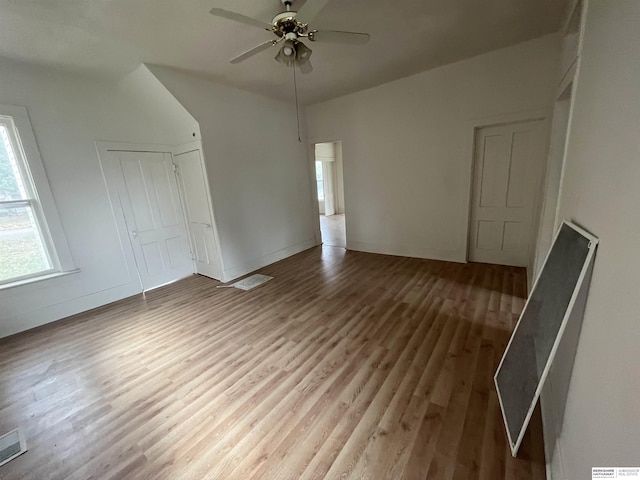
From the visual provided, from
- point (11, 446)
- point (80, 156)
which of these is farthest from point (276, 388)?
point (80, 156)

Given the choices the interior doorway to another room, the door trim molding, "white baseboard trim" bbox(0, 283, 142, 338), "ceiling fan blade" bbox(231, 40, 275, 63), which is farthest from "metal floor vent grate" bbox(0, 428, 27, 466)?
the interior doorway to another room

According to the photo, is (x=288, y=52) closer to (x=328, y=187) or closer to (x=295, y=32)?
(x=295, y=32)

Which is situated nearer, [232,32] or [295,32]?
[295,32]

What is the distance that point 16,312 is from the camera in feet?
9.38

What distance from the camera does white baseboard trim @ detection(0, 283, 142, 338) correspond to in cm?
285

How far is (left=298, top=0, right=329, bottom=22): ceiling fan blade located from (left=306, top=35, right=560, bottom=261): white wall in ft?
8.85

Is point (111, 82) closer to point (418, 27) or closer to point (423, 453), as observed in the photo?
point (418, 27)

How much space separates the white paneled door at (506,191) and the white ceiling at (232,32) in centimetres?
112

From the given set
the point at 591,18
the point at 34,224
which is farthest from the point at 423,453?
the point at 34,224

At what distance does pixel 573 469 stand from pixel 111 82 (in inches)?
211

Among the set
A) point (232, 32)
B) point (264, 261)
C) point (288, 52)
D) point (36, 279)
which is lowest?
point (264, 261)

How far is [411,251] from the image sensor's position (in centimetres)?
449

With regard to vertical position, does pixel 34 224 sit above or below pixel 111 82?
below

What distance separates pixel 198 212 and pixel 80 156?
1510mm
